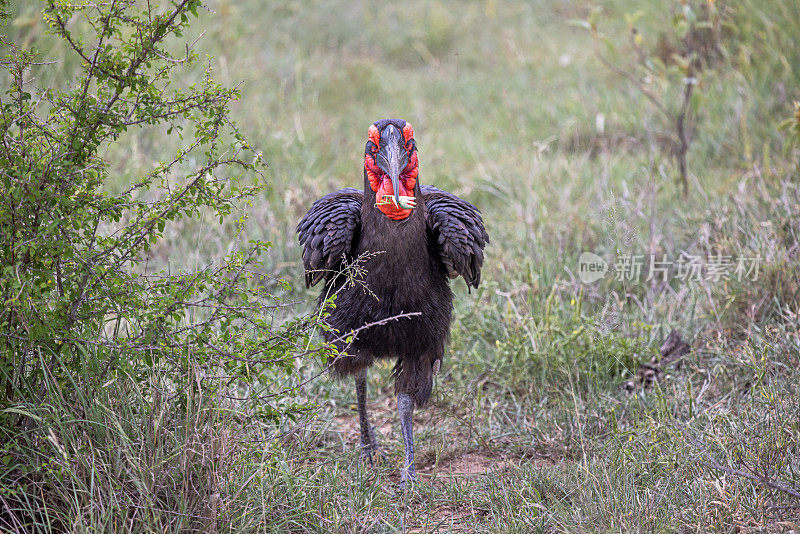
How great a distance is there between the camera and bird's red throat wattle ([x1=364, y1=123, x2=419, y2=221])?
3.07m

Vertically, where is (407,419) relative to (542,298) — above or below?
below

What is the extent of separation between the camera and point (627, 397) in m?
3.73

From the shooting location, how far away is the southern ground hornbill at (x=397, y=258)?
3.11 m

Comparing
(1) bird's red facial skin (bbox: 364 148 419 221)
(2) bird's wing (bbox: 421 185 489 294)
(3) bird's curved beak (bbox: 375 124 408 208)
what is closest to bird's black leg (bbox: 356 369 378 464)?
(2) bird's wing (bbox: 421 185 489 294)

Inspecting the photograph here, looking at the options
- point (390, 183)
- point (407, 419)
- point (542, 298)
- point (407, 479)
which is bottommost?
point (407, 479)

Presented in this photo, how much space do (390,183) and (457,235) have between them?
1.22ft

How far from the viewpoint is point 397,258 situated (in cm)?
312

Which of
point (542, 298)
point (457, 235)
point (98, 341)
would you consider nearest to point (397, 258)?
point (457, 235)

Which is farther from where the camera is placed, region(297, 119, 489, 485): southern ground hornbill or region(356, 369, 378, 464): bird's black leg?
region(356, 369, 378, 464): bird's black leg

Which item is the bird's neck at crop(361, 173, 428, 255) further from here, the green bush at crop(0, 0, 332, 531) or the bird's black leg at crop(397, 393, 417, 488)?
the bird's black leg at crop(397, 393, 417, 488)

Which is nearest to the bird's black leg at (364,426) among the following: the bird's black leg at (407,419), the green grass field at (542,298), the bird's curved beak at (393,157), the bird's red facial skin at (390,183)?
the green grass field at (542,298)

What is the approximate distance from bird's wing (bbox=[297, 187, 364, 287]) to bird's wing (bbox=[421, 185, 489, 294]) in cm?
34

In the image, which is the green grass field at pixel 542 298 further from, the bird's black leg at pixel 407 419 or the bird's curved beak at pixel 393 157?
the bird's curved beak at pixel 393 157

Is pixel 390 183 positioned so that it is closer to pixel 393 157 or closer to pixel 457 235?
pixel 393 157
